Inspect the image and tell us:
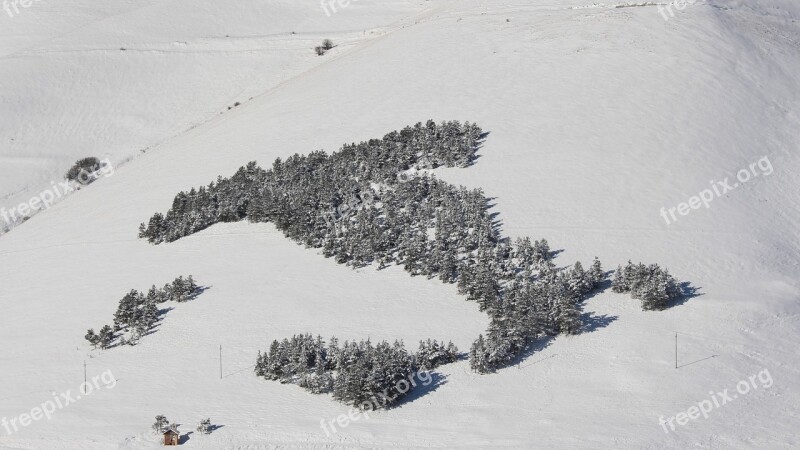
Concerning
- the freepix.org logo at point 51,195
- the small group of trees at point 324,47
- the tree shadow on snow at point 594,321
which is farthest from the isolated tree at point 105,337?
the small group of trees at point 324,47

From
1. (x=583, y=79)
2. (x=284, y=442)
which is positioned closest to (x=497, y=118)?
(x=583, y=79)

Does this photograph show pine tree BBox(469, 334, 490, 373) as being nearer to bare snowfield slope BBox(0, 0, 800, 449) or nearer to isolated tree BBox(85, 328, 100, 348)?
bare snowfield slope BBox(0, 0, 800, 449)

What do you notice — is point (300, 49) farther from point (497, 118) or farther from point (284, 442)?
point (284, 442)

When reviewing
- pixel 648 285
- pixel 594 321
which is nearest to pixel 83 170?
pixel 594 321

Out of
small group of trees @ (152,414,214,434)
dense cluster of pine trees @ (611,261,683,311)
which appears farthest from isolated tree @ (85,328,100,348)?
dense cluster of pine trees @ (611,261,683,311)

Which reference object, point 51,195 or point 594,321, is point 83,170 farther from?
point 594,321

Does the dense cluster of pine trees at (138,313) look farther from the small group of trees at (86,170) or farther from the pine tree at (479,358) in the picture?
the small group of trees at (86,170)
